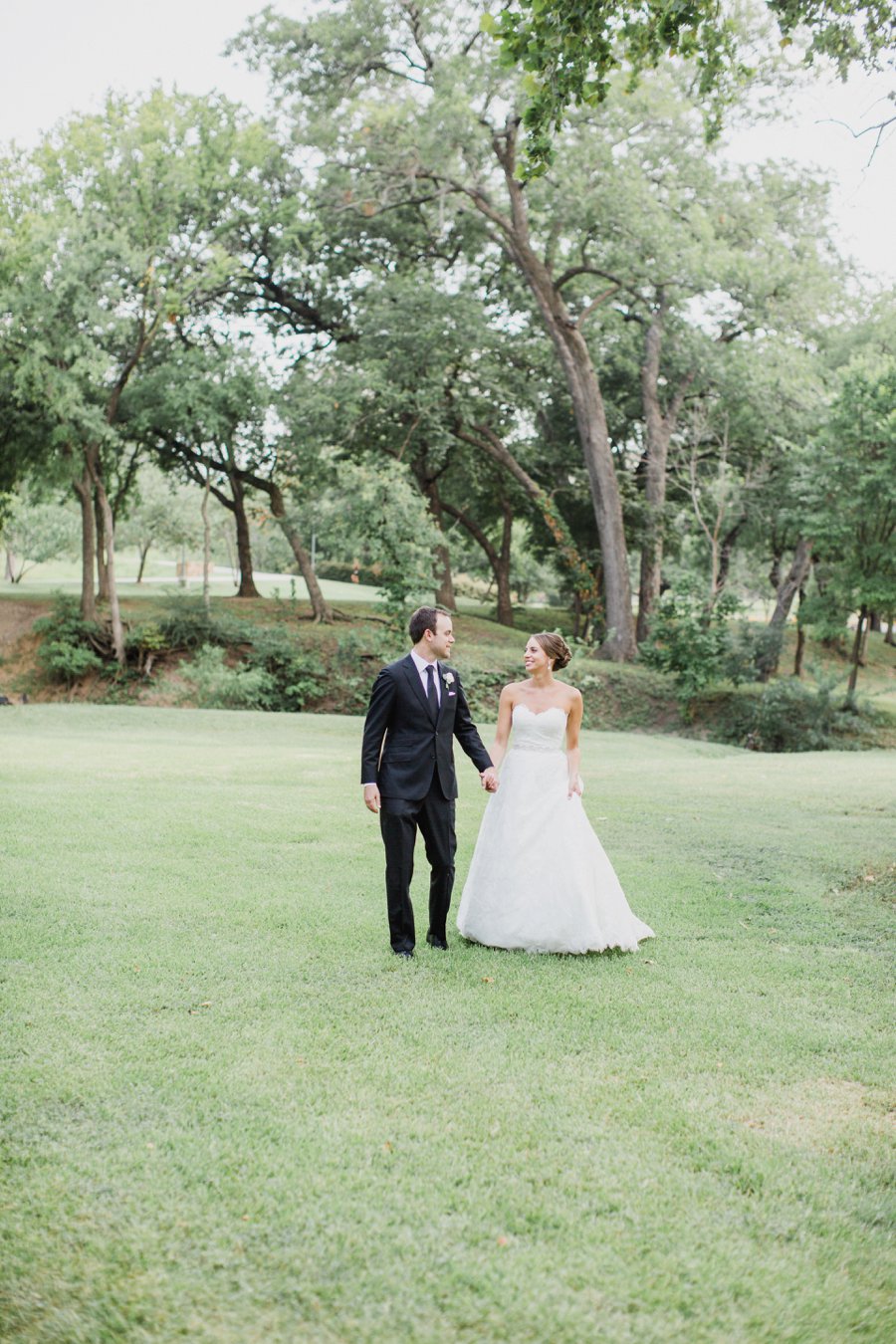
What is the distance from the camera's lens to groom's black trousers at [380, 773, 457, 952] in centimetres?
648

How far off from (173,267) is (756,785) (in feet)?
67.0

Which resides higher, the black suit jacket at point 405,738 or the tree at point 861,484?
the tree at point 861,484

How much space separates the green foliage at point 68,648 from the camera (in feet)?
91.7

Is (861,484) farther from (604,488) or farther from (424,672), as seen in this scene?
(424,672)

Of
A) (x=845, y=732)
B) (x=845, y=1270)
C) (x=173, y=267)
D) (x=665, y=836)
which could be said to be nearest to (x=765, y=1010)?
(x=845, y=1270)

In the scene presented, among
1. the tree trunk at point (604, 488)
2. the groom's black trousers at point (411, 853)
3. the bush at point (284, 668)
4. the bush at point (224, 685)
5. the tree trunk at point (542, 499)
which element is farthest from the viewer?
the tree trunk at point (542, 499)

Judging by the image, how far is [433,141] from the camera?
25953 millimetres

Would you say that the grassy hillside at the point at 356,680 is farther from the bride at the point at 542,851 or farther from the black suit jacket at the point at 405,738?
the black suit jacket at the point at 405,738

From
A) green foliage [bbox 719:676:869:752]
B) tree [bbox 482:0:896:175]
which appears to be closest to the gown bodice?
tree [bbox 482:0:896:175]

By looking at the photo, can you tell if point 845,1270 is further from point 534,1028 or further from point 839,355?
point 839,355

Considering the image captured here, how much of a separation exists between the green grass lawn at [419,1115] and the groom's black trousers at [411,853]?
0.73 ft

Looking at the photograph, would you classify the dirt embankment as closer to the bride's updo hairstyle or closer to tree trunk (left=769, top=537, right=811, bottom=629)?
tree trunk (left=769, top=537, right=811, bottom=629)

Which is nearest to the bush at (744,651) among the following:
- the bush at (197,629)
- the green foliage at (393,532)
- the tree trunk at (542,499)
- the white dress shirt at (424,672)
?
the tree trunk at (542,499)

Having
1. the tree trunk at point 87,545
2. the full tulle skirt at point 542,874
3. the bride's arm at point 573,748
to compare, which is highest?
the tree trunk at point 87,545
